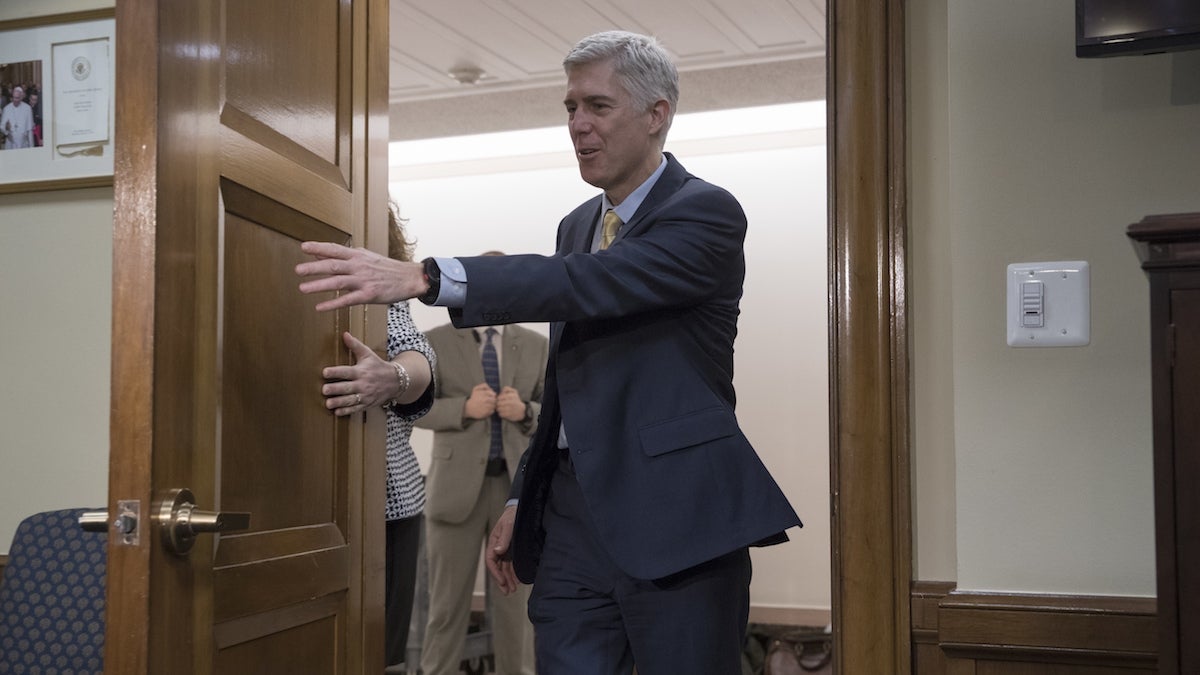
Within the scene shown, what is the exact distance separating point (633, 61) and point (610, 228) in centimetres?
32

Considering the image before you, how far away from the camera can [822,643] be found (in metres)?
4.63

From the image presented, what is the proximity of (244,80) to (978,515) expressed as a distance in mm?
1343

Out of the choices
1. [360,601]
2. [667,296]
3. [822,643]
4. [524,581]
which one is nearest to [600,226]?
[667,296]

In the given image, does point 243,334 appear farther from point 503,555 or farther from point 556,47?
point 556,47

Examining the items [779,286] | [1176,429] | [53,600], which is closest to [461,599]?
[53,600]

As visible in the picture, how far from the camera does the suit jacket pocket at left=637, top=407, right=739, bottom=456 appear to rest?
2.15 meters

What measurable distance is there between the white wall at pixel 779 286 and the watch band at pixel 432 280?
5152mm

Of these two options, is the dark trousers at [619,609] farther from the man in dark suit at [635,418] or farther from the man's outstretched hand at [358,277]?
the man's outstretched hand at [358,277]

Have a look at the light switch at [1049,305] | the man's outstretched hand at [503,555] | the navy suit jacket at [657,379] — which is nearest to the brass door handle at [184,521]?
the navy suit jacket at [657,379]

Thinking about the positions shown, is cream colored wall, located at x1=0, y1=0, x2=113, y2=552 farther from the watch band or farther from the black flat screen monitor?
the black flat screen monitor

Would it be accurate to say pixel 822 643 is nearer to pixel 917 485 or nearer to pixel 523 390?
pixel 523 390

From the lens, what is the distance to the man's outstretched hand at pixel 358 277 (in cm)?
179

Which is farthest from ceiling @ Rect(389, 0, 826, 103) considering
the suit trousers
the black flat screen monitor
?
the black flat screen monitor

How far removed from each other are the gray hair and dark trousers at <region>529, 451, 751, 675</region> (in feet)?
2.36
